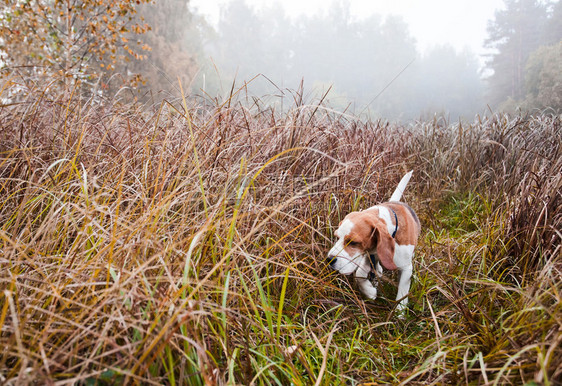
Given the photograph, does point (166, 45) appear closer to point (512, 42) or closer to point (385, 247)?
point (385, 247)

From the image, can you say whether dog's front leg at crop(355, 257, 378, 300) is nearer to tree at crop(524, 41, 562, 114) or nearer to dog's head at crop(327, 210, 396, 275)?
dog's head at crop(327, 210, 396, 275)

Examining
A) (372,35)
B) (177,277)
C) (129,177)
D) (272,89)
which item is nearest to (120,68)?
(272,89)

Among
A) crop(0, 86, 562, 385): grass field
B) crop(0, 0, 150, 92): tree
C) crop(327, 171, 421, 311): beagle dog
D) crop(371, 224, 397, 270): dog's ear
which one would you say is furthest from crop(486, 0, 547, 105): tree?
crop(371, 224, 397, 270): dog's ear

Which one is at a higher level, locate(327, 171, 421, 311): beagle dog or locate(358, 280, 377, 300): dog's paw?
locate(327, 171, 421, 311): beagle dog

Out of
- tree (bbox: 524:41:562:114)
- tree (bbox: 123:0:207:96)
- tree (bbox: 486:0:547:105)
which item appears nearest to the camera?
tree (bbox: 524:41:562:114)

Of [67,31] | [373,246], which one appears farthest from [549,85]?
[67,31]

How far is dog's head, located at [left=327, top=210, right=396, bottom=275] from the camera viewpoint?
2.02 meters

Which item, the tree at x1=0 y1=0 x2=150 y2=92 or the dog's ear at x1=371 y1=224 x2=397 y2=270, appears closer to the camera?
the dog's ear at x1=371 y1=224 x2=397 y2=270

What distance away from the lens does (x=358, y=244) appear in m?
2.07

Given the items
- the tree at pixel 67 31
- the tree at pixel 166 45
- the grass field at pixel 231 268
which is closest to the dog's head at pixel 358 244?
the grass field at pixel 231 268

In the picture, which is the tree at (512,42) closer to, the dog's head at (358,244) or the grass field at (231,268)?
the grass field at (231,268)

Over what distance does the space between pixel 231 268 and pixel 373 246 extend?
3.69ft

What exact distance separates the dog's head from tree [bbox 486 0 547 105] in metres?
21.5

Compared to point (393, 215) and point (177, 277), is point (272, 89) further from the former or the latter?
point (177, 277)
